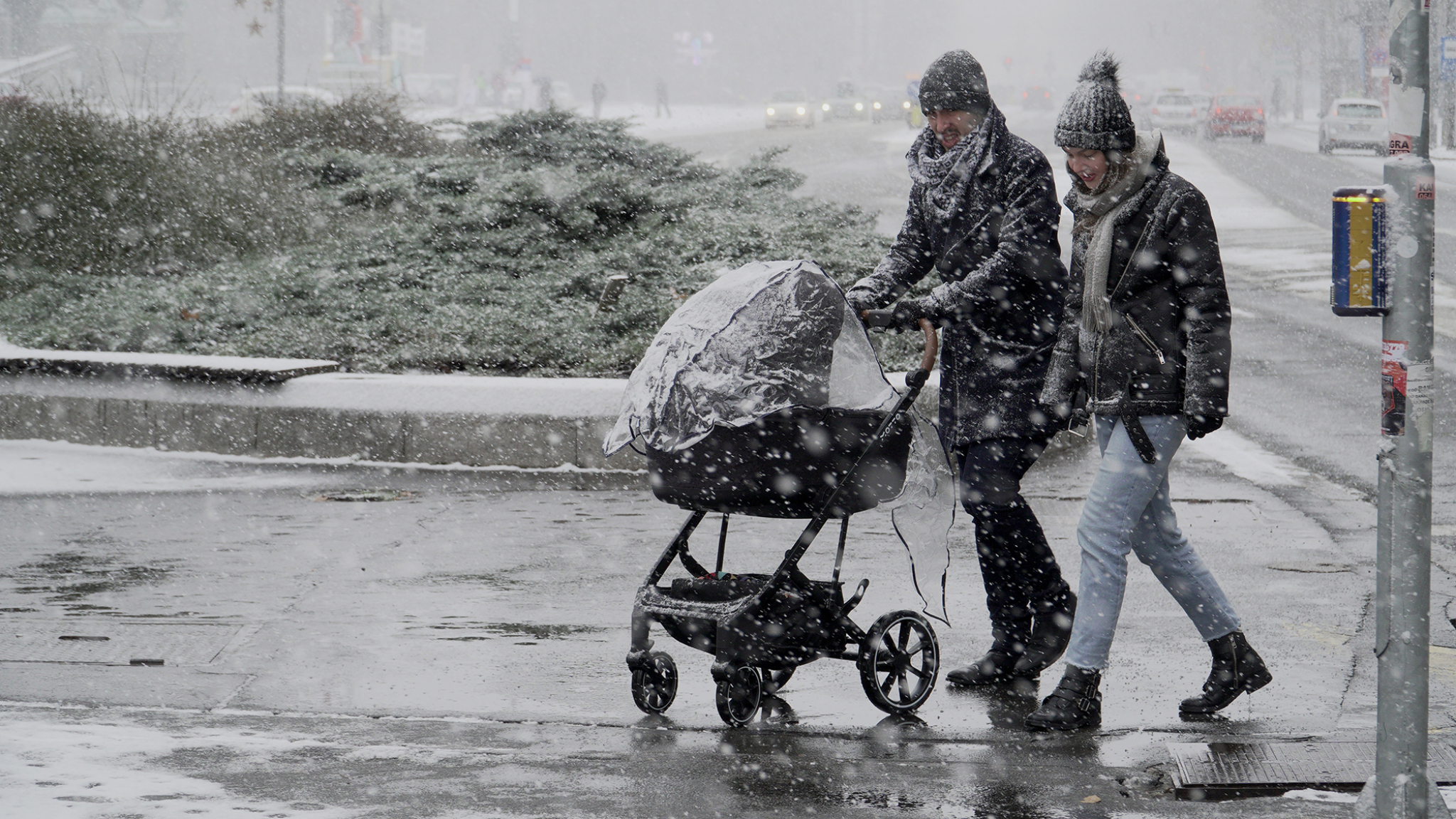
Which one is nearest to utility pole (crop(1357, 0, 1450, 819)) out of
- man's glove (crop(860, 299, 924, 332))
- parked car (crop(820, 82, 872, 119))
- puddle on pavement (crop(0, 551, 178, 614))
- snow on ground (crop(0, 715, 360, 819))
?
man's glove (crop(860, 299, 924, 332))

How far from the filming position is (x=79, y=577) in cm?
662

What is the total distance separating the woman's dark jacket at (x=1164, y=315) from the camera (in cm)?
448

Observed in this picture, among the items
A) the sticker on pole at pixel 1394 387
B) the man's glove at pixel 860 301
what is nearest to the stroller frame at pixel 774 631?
the man's glove at pixel 860 301

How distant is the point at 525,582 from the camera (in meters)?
6.62

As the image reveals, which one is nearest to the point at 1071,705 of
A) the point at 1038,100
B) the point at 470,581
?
the point at 470,581

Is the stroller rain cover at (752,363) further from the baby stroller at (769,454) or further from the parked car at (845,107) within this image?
the parked car at (845,107)

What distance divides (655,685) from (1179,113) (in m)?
56.6

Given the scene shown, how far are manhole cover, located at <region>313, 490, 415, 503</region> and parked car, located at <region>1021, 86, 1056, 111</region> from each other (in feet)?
289

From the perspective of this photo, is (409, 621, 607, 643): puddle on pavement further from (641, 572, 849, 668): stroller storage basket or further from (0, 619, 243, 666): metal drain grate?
(641, 572, 849, 668): stroller storage basket

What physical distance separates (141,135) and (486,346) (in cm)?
605

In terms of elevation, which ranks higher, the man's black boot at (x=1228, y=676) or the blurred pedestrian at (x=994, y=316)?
the blurred pedestrian at (x=994, y=316)

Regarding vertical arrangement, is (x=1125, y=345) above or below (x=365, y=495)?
above

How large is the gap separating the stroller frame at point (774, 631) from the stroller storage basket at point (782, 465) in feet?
0.12

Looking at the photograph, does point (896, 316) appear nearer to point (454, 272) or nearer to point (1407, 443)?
point (1407, 443)
